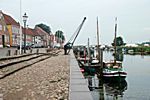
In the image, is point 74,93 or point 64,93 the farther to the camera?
point 64,93

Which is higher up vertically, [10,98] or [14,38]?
[14,38]

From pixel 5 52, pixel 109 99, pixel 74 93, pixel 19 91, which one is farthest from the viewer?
pixel 5 52

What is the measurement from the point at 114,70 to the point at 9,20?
2482 inches

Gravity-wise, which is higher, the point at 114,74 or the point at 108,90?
the point at 114,74

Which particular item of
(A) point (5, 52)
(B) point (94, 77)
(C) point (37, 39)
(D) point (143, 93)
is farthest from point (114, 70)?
(C) point (37, 39)

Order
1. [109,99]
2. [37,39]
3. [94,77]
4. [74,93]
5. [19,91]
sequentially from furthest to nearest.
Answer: [37,39] < [94,77] < [109,99] < [19,91] < [74,93]

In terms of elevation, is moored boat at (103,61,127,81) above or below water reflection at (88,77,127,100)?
above

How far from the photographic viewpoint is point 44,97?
25.7ft

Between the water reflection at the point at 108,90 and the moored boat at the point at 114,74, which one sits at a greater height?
the moored boat at the point at 114,74

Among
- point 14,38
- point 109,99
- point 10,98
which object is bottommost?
point 109,99

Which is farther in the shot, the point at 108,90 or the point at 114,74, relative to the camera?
the point at 114,74

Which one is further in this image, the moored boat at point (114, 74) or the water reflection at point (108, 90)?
the moored boat at point (114, 74)

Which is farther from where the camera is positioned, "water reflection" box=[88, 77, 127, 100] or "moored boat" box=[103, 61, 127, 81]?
"moored boat" box=[103, 61, 127, 81]

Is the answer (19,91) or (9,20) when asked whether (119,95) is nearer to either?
(19,91)
